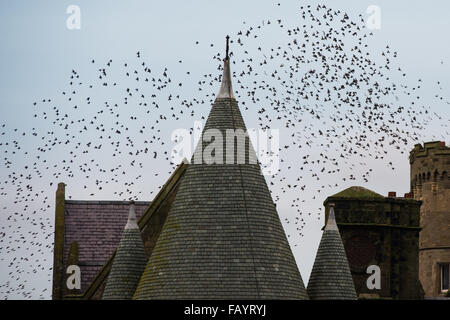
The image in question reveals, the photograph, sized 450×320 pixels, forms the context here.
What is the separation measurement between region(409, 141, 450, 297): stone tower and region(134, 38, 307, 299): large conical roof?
3078 inches

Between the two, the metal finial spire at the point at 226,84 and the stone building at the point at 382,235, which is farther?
the stone building at the point at 382,235

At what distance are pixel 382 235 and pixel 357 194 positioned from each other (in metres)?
2.60

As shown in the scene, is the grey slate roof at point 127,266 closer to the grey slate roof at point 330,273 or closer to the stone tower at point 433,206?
the grey slate roof at point 330,273

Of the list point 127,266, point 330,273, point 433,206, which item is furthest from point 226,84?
point 433,206

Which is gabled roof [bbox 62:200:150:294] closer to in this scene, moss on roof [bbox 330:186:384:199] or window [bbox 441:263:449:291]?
moss on roof [bbox 330:186:384:199]

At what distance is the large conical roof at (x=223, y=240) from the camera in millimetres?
54750

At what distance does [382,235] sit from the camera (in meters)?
89.6

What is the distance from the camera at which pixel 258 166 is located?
58094 millimetres

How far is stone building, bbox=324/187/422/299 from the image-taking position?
87.8 metres

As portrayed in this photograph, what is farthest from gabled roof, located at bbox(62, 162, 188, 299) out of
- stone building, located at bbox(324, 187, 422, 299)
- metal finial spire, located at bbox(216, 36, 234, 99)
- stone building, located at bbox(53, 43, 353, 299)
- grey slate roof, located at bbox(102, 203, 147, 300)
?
stone building, located at bbox(324, 187, 422, 299)

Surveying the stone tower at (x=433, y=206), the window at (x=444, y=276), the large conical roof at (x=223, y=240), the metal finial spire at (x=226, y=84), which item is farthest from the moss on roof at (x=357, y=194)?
the stone tower at (x=433, y=206)

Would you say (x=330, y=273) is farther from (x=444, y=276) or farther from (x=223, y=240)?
(x=444, y=276)

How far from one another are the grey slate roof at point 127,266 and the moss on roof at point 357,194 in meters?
30.7
